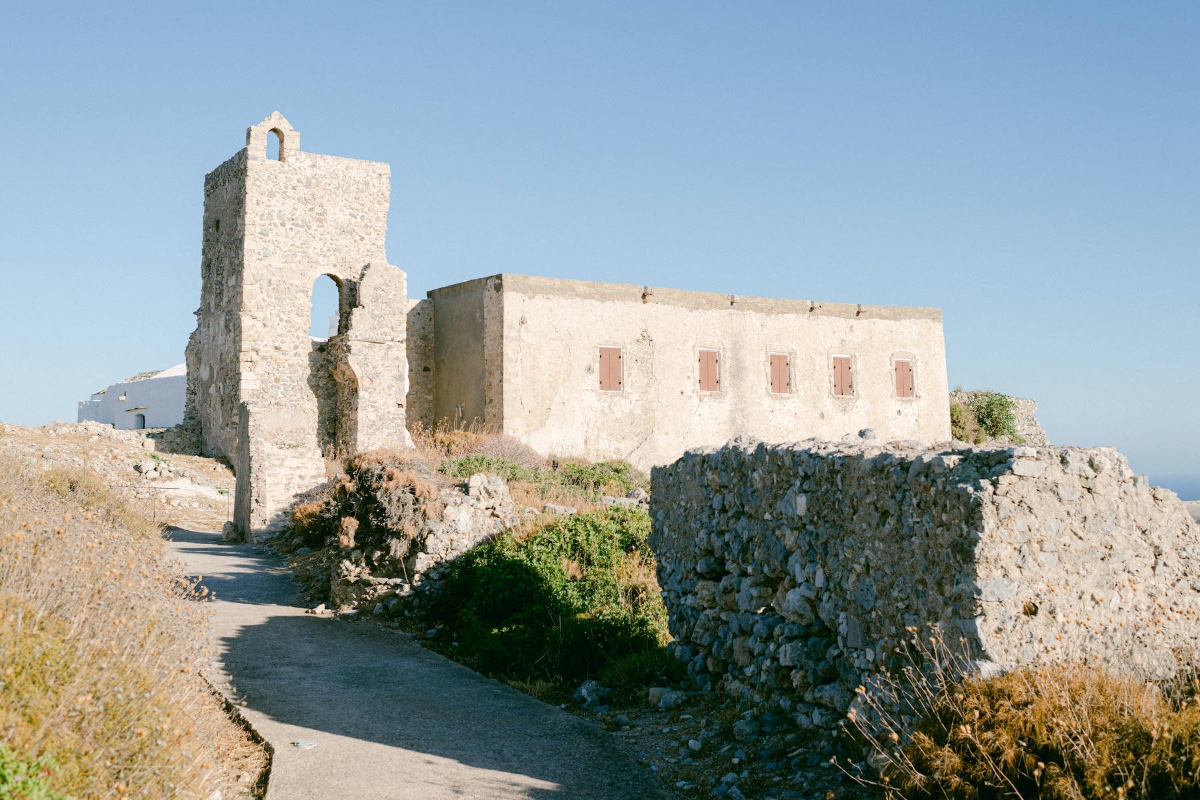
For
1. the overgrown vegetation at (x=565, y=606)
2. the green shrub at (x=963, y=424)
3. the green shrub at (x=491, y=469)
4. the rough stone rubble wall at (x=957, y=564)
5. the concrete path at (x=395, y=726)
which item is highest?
the green shrub at (x=963, y=424)

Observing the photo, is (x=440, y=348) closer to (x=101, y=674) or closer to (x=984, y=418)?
(x=984, y=418)

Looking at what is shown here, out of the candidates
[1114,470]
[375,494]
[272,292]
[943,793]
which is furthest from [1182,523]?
[272,292]

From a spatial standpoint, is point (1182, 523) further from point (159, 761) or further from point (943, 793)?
point (159, 761)

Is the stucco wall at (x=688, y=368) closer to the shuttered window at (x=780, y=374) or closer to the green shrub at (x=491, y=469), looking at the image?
the shuttered window at (x=780, y=374)

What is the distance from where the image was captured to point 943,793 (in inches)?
165

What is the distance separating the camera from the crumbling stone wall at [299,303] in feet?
75.7

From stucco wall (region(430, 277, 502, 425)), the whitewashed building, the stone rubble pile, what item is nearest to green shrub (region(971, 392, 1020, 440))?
stucco wall (region(430, 277, 502, 425))

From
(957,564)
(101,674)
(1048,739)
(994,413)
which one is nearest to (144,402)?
(994,413)

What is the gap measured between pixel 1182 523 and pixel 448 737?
4948mm

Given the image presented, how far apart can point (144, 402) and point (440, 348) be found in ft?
71.7

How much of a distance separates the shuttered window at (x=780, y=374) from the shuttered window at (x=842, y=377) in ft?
5.24

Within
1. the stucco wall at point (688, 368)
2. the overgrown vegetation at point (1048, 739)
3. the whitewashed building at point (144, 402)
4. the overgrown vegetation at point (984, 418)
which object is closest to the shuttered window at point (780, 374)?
the stucco wall at point (688, 368)

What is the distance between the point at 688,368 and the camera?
81.6 ft

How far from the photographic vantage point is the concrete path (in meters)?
5.60
